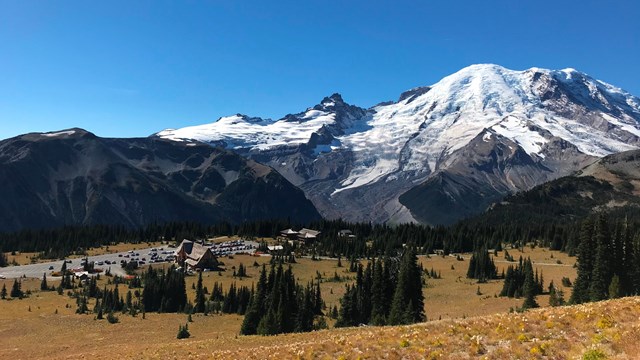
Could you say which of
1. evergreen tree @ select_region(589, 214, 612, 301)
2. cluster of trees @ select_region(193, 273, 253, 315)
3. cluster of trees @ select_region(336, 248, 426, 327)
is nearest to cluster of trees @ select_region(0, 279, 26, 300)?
cluster of trees @ select_region(193, 273, 253, 315)

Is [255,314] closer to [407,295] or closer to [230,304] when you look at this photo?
[407,295]

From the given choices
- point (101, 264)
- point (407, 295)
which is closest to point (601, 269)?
point (407, 295)

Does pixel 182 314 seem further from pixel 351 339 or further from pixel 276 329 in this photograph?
pixel 351 339

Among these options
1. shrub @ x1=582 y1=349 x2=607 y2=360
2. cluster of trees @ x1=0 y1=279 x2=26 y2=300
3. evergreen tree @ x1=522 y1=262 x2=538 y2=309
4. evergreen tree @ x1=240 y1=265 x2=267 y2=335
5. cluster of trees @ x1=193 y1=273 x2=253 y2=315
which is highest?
shrub @ x1=582 y1=349 x2=607 y2=360

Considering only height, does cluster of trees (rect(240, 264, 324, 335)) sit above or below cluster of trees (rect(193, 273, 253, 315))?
above

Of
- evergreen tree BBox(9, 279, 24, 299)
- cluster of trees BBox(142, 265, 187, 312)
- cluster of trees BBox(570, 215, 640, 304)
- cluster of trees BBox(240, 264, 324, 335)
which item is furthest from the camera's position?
evergreen tree BBox(9, 279, 24, 299)

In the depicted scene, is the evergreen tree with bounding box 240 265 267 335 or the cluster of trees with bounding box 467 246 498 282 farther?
the cluster of trees with bounding box 467 246 498 282

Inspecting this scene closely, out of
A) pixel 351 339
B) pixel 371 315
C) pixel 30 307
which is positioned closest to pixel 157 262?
pixel 30 307

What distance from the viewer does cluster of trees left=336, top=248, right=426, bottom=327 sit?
74.5 meters

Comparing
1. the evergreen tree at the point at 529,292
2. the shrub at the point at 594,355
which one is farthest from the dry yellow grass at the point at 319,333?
the evergreen tree at the point at 529,292

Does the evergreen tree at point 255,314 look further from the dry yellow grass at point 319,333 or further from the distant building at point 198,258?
the distant building at point 198,258

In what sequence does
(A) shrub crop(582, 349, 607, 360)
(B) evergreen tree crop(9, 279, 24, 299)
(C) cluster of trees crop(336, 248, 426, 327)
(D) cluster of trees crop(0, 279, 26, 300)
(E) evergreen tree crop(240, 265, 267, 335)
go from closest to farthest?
1. (A) shrub crop(582, 349, 607, 360)
2. (C) cluster of trees crop(336, 248, 426, 327)
3. (E) evergreen tree crop(240, 265, 267, 335)
4. (D) cluster of trees crop(0, 279, 26, 300)
5. (B) evergreen tree crop(9, 279, 24, 299)

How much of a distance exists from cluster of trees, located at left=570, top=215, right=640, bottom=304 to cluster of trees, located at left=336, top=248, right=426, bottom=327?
1037 inches

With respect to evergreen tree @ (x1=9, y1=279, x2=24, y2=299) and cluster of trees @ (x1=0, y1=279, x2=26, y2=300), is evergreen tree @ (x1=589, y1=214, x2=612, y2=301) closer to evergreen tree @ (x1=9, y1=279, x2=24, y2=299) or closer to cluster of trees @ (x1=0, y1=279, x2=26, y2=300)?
cluster of trees @ (x1=0, y1=279, x2=26, y2=300)
